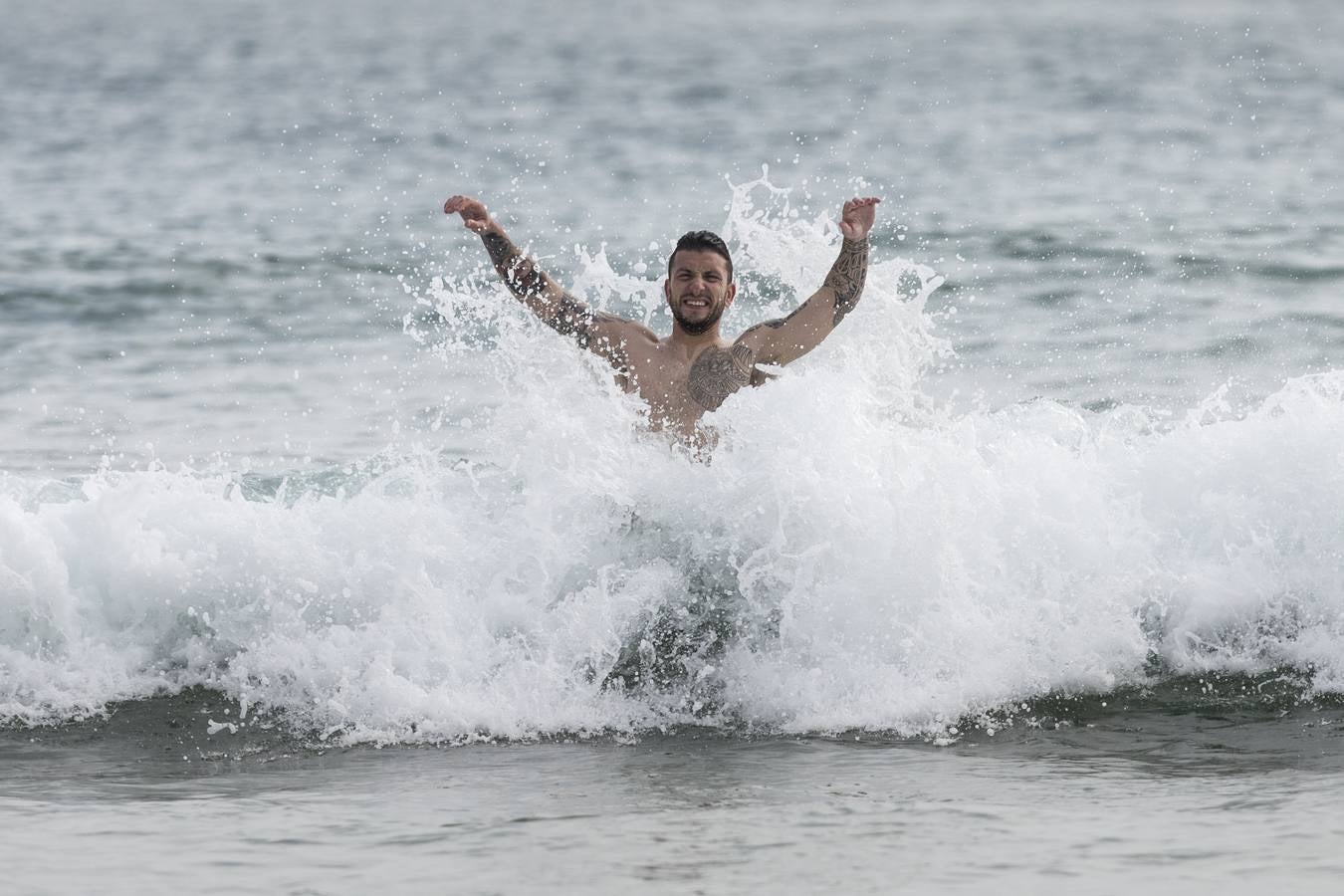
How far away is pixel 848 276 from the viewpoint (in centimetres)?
827

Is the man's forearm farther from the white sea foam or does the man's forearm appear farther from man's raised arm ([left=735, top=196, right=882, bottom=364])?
man's raised arm ([left=735, top=196, right=882, bottom=364])

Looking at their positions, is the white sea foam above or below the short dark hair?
below

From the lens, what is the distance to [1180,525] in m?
8.66

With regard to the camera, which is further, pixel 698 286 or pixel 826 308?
pixel 698 286

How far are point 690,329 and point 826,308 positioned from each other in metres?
0.66

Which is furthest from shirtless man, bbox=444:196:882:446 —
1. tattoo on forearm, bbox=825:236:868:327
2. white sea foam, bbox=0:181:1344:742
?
white sea foam, bbox=0:181:1344:742

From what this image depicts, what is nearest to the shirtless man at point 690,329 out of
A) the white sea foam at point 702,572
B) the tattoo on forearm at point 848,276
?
the tattoo on forearm at point 848,276

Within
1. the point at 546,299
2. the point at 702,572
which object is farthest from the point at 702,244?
the point at 702,572

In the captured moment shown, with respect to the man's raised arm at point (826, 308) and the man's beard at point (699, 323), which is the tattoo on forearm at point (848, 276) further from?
the man's beard at point (699, 323)

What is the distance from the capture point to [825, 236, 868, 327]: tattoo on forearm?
820 cm

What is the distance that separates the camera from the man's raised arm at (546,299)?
846 centimetres

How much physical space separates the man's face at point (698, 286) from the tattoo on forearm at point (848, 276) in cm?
51

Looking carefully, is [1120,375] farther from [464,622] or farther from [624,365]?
[464,622]

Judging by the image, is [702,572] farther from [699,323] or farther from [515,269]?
[515,269]
